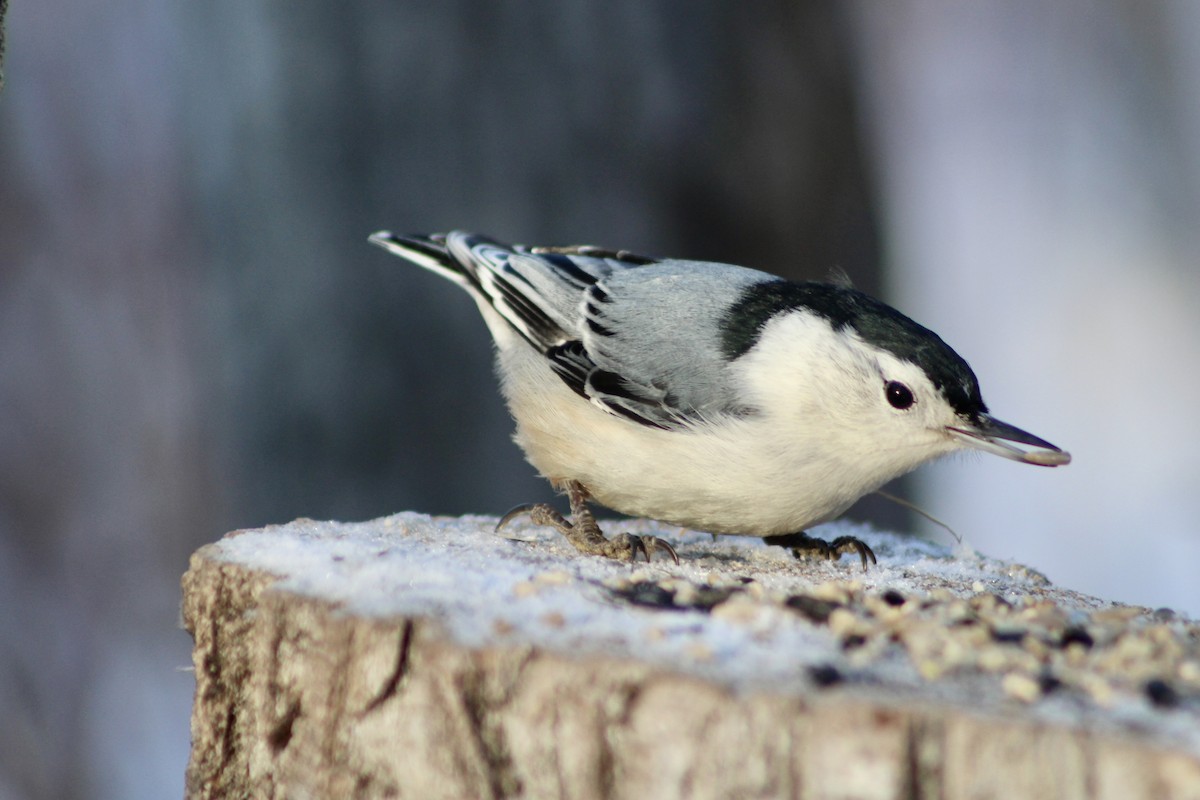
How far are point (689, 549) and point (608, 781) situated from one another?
1008 millimetres

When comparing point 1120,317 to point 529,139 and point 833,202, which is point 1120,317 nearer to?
point 833,202

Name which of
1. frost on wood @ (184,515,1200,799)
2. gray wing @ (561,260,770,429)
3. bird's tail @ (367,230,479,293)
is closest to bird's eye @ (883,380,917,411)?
gray wing @ (561,260,770,429)

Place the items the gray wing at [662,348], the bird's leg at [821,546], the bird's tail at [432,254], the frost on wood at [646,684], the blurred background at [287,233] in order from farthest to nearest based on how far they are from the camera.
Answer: the blurred background at [287,233], the bird's tail at [432,254], the bird's leg at [821,546], the gray wing at [662,348], the frost on wood at [646,684]

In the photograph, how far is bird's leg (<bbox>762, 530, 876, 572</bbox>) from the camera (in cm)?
212

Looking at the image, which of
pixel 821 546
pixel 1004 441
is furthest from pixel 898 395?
pixel 821 546

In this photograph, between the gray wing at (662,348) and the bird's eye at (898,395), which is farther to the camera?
the gray wing at (662,348)

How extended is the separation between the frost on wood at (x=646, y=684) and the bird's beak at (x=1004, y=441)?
0.83ft

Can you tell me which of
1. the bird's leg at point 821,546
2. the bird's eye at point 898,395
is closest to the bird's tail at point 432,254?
the bird's leg at point 821,546

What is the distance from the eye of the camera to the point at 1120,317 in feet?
17.6

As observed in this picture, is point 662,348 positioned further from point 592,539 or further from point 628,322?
point 592,539

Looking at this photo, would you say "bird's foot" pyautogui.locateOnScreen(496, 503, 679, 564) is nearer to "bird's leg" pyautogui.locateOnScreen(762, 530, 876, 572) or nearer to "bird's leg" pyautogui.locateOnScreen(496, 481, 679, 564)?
"bird's leg" pyautogui.locateOnScreen(496, 481, 679, 564)

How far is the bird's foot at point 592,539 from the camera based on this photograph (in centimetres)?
189

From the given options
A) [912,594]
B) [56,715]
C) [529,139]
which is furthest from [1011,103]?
[56,715]

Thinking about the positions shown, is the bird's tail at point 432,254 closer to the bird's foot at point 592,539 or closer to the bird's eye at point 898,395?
the bird's foot at point 592,539
